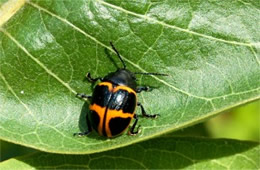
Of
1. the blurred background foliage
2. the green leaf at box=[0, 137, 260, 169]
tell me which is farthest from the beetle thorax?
the blurred background foliage

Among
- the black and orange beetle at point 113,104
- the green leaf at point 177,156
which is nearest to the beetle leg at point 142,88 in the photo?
the black and orange beetle at point 113,104

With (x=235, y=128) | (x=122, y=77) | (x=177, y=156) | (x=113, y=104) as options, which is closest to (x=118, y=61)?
(x=122, y=77)

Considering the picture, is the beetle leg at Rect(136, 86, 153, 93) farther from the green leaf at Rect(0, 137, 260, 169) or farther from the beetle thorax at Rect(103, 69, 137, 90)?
the green leaf at Rect(0, 137, 260, 169)

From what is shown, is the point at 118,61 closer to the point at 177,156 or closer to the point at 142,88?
the point at 142,88

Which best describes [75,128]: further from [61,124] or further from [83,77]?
[83,77]

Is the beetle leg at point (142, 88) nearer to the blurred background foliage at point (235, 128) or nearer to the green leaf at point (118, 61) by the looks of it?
the green leaf at point (118, 61)

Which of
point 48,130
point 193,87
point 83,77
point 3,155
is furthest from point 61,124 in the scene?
point 3,155
